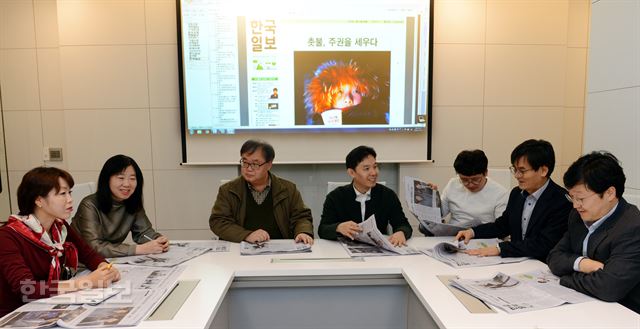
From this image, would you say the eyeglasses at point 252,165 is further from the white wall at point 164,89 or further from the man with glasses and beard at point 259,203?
the white wall at point 164,89

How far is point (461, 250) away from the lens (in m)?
1.96

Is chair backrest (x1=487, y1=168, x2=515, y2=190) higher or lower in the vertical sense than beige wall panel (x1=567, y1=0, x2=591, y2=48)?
lower

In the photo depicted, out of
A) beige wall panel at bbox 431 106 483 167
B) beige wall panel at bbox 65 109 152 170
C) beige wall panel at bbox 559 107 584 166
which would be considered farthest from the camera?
beige wall panel at bbox 559 107 584 166

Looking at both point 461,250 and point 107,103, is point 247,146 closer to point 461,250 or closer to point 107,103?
point 461,250

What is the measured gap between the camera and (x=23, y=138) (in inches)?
143

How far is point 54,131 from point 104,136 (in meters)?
0.57

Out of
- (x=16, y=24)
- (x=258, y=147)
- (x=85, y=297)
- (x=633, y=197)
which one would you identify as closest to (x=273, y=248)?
(x=258, y=147)

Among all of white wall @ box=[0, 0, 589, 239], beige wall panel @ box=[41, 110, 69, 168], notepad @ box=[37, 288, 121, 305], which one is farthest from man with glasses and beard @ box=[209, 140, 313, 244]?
beige wall panel @ box=[41, 110, 69, 168]

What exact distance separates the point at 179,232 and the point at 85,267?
1932 mm

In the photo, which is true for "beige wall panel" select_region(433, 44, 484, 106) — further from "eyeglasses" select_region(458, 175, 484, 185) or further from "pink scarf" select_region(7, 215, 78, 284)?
"pink scarf" select_region(7, 215, 78, 284)

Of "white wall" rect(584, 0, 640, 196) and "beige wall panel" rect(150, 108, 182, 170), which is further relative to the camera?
"beige wall panel" rect(150, 108, 182, 170)

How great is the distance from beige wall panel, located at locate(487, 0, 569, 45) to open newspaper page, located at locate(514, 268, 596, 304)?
255 cm

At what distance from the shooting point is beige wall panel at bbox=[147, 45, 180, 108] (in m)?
3.42

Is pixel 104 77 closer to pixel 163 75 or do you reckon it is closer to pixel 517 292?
pixel 163 75
